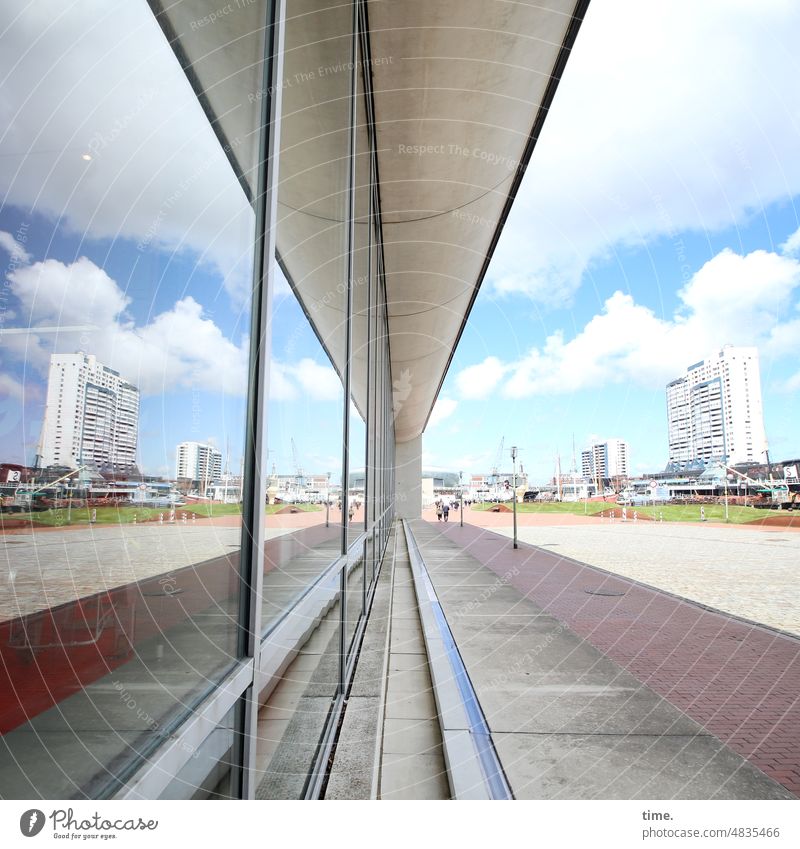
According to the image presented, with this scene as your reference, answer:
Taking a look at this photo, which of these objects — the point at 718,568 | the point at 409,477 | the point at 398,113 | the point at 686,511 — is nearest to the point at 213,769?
the point at 398,113

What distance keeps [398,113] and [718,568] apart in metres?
7.57

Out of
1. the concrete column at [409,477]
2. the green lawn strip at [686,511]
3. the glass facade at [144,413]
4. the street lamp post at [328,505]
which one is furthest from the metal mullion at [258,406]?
the concrete column at [409,477]

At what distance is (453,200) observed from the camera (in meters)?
5.91

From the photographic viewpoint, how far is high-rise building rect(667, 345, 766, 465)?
3.18 meters

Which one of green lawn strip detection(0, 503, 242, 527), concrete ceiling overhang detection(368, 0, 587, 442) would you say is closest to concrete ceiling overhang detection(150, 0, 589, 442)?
concrete ceiling overhang detection(368, 0, 587, 442)

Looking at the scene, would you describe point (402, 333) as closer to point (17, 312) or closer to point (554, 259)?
point (554, 259)

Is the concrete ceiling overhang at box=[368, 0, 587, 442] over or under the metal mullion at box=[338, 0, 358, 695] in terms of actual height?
over

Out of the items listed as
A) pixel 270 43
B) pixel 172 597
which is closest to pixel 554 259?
pixel 270 43

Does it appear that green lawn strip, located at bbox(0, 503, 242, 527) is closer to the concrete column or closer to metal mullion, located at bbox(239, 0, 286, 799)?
metal mullion, located at bbox(239, 0, 286, 799)

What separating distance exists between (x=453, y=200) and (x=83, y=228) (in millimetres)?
5931

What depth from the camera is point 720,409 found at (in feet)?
10.5

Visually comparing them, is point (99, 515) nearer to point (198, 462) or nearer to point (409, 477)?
point (198, 462)

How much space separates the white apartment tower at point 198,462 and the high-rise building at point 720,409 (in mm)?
2504
